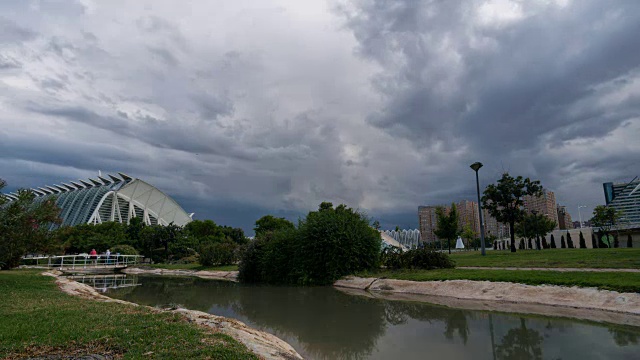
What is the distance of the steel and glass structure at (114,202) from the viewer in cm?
9107

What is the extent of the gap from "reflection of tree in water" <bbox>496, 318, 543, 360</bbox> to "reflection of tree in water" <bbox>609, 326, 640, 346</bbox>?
1.64 meters

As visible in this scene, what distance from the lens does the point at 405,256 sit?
25219 mm

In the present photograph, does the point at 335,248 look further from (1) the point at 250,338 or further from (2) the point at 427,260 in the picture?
(1) the point at 250,338

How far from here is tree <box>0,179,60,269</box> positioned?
50.4 feet

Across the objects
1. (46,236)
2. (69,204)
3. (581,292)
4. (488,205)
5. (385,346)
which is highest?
(69,204)

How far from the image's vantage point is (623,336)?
9.12 m

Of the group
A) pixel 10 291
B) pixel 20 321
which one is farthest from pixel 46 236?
pixel 20 321

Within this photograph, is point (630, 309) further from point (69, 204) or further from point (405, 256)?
point (69, 204)

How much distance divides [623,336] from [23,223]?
21.3m

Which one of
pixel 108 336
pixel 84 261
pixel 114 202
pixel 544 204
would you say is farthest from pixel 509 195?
pixel 114 202

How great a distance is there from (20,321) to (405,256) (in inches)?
838

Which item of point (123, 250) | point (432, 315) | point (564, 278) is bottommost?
point (432, 315)

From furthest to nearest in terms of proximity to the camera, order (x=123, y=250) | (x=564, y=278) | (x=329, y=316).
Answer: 1. (x=123, y=250)
2. (x=564, y=278)
3. (x=329, y=316)

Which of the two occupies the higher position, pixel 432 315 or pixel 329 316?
pixel 432 315
